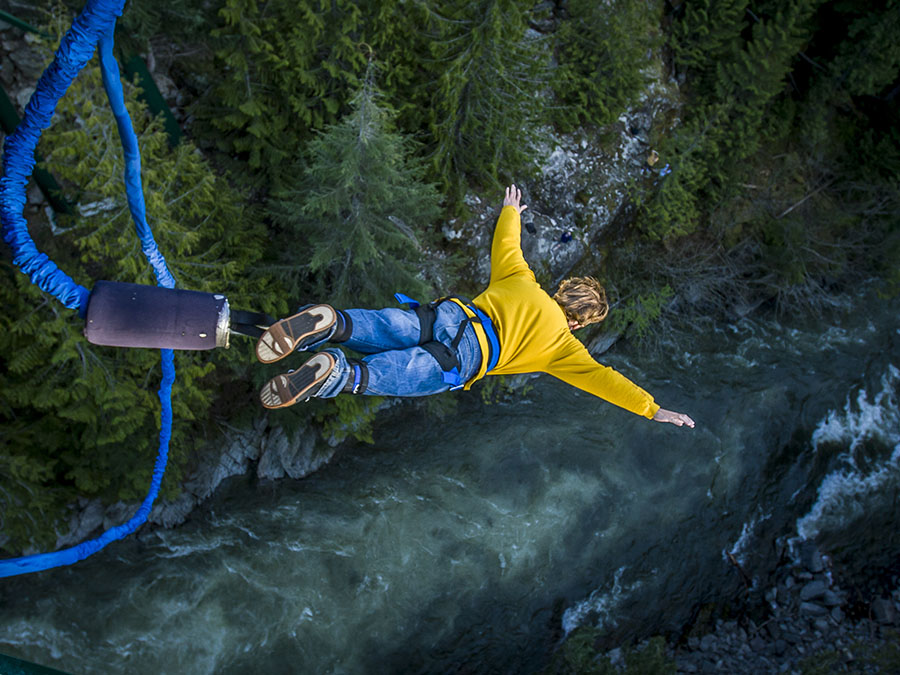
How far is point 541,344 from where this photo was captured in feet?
12.7

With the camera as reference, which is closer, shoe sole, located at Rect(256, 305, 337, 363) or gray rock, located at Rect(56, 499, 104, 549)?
shoe sole, located at Rect(256, 305, 337, 363)

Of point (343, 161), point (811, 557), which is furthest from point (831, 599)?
point (343, 161)

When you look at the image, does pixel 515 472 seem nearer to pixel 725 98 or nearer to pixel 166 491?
pixel 166 491

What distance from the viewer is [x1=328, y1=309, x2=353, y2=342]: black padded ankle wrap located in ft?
11.8

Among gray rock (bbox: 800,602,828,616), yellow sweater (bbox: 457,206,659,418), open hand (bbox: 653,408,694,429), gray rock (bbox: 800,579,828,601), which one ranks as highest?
yellow sweater (bbox: 457,206,659,418)

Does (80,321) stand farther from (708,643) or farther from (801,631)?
(801,631)

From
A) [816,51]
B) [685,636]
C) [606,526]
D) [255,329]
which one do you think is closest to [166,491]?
[255,329]

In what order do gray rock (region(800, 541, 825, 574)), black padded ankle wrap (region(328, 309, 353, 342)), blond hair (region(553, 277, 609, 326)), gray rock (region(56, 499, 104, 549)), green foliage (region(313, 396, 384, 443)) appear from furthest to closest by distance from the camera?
gray rock (region(800, 541, 825, 574))
gray rock (region(56, 499, 104, 549))
green foliage (region(313, 396, 384, 443))
blond hair (region(553, 277, 609, 326))
black padded ankle wrap (region(328, 309, 353, 342))

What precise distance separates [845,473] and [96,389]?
41.6ft

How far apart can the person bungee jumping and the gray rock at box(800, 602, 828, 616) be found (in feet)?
28.4

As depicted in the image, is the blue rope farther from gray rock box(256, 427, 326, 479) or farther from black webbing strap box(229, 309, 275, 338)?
gray rock box(256, 427, 326, 479)

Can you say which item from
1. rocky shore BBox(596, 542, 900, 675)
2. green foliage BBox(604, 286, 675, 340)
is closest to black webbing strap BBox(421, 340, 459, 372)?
green foliage BBox(604, 286, 675, 340)

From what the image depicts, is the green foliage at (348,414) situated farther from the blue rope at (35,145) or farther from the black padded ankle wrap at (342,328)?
the blue rope at (35,145)

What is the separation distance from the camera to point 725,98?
891 cm
